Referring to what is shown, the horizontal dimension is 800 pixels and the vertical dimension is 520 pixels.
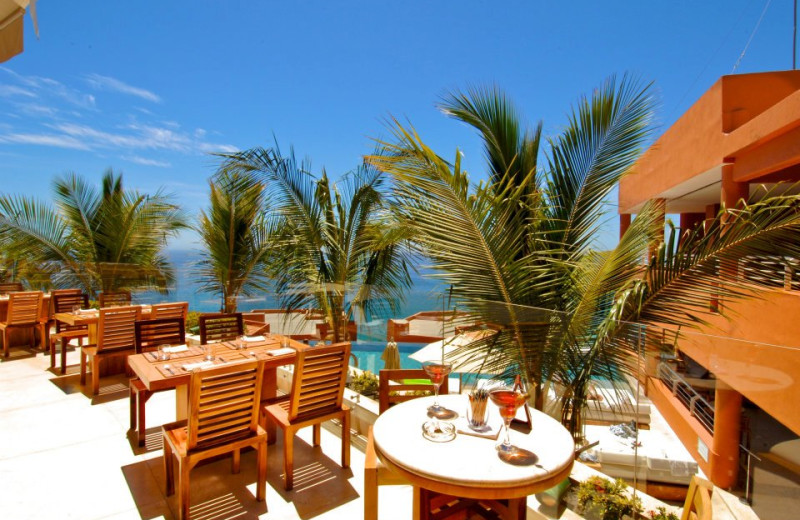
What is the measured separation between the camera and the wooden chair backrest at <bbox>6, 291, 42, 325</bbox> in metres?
6.22

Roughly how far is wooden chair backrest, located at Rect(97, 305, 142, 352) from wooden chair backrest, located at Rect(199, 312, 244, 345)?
79cm

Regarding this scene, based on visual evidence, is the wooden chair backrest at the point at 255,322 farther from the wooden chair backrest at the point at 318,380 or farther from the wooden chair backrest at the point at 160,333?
the wooden chair backrest at the point at 318,380

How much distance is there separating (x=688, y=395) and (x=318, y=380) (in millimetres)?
2457

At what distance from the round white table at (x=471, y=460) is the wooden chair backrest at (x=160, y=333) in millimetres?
3581

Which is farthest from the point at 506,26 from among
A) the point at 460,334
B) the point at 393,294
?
the point at 460,334

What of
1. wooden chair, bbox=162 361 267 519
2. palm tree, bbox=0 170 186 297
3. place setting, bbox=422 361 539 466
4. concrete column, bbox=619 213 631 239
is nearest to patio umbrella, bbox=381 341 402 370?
wooden chair, bbox=162 361 267 519

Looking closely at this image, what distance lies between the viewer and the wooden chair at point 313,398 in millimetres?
3100

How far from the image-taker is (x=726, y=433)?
6.79ft

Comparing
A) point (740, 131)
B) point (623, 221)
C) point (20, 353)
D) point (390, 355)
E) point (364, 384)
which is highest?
point (740, 131)

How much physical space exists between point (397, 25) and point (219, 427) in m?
17.4

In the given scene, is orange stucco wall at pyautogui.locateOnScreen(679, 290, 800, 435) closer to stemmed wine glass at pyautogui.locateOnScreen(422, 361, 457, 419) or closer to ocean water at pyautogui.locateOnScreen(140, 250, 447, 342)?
stemmed wine glass at pyautogui.locateOnScreen(422, 361, 457, 419)

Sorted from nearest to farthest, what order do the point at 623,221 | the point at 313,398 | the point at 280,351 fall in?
the point at 313,398 < the point at 280,351 < the point at 623,221

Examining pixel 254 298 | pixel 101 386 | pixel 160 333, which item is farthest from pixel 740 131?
pixel 101 386

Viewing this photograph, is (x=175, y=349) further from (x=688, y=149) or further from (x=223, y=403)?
(x=688, y=149)
